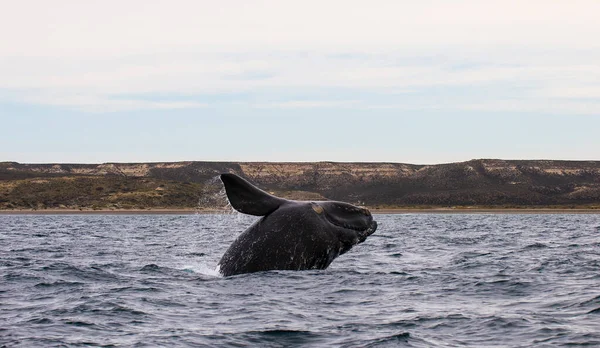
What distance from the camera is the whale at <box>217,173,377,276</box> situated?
49.6ft

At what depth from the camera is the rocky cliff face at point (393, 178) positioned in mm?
135250

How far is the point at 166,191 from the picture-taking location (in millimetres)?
→ 124375

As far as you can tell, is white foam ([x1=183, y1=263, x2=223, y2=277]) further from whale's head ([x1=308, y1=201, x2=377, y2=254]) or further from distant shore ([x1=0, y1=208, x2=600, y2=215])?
distant shore ([x1=0, y1=208, x2=600, y2=215])

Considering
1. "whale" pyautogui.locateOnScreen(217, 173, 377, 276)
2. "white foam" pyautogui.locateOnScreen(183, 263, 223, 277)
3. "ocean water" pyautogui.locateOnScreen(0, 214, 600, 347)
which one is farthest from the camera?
"white foam" pyautogui.locateOnScreen(183, 263, 223, 277)

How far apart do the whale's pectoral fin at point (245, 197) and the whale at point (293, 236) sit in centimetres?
2

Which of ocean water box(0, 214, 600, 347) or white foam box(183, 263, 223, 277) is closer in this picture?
ocean water box(0, 214, 600, 347)

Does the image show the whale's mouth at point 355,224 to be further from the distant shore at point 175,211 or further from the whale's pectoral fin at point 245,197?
the distant shore at point 175,211

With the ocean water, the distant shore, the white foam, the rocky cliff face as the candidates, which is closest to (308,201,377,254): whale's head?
the ocean water

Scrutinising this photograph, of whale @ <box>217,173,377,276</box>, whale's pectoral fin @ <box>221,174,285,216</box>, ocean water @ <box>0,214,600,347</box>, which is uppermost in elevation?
whale's pectoral fin @ <box>221,174,285,216</box>

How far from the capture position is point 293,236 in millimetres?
15109

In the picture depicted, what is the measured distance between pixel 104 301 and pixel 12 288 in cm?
292

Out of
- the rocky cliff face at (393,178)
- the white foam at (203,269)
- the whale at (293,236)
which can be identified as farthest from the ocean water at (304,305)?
the rocky cliff face at (393,178)

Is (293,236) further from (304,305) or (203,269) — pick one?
(203,269)

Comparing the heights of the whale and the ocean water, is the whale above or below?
above
